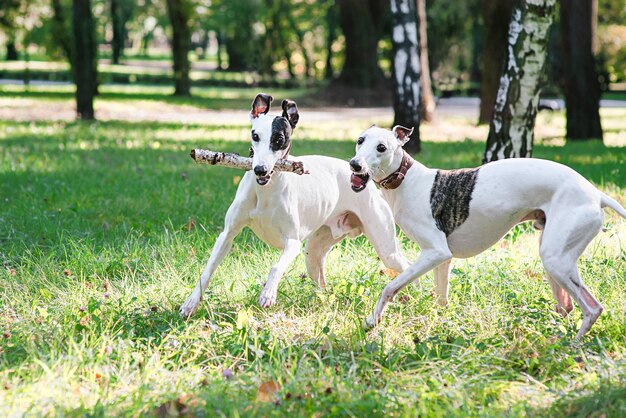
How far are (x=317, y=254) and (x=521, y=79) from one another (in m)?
4.50

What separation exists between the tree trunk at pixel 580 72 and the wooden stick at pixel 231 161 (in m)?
13.3

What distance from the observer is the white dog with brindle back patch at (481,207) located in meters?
4.59

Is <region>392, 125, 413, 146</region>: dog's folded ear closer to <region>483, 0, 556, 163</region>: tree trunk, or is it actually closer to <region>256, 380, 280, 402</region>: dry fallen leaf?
<region>256, 380, 280, 402</region>: dry fallen leaf

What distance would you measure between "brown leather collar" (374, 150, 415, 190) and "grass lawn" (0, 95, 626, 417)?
2.62ft

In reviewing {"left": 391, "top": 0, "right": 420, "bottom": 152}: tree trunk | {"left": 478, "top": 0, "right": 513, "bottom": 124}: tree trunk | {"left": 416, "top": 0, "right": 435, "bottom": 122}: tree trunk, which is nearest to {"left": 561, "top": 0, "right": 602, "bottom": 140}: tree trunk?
{"left": 478, "top": 0, "right": 513, "bottom": 124}: tree trunk

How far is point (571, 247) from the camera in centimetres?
457

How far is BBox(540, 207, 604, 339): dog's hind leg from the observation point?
455cm

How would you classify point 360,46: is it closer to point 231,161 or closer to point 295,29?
point 295,29

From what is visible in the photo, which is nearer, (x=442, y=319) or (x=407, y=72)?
(x=442, y=319)

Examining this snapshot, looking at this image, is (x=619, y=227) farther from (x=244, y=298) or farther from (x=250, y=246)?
(x=244, y=298)

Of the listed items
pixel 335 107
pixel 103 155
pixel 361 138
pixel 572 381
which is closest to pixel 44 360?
pixel 361 138

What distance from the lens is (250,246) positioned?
7086mm

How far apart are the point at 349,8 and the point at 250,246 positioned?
78.3 feet

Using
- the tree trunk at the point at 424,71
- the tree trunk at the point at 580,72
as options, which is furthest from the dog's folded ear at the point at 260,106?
the tree trunk at the point at 580,72
